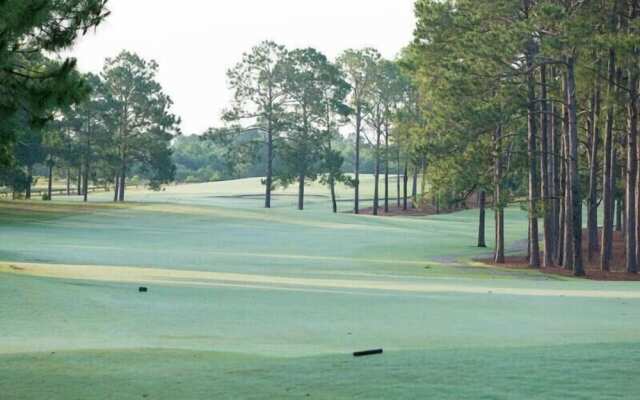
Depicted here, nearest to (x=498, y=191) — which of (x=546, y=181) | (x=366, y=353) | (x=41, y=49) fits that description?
(x=546, y=181)

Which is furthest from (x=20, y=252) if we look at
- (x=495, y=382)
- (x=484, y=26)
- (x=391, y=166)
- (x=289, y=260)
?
(x=391, y=166)

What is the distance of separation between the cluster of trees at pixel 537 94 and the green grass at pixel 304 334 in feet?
15.1

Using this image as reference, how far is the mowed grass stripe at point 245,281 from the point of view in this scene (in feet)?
72.9

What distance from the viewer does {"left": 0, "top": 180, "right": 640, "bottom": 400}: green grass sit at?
7469 mm

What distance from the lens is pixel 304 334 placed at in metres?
12.5

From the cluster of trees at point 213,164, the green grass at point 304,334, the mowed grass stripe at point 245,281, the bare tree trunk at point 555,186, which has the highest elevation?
the cluster of trees at point 213,164

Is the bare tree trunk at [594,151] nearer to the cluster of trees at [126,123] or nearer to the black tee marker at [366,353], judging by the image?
the black tee marker at [366,353]

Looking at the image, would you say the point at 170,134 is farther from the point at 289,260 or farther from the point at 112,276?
the point at 112,276

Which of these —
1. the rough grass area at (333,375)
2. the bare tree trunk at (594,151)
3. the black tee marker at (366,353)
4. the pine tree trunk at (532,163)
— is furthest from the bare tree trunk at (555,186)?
the rough grass area at (333,375)

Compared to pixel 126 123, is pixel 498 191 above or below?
below

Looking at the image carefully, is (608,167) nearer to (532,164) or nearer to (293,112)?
(532,164)

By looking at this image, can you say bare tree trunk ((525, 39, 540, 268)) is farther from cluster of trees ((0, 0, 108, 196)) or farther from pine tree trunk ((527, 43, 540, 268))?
cluster of trees ((0, 0, 108, 196))

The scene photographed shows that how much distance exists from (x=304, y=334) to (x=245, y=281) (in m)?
12.8

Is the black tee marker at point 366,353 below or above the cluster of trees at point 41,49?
below
